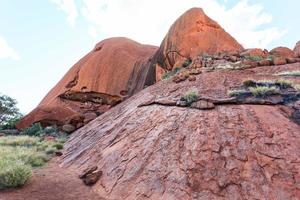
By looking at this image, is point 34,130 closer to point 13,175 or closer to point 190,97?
point 13,175

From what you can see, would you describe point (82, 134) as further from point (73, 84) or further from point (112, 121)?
point (73, 84)

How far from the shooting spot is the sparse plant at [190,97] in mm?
10816

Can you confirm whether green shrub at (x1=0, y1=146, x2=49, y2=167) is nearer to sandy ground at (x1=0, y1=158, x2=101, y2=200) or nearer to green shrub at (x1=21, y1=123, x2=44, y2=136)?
sandy ground at (x1=0, y1=158, x2=101, y2=200)

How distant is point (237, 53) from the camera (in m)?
18.6

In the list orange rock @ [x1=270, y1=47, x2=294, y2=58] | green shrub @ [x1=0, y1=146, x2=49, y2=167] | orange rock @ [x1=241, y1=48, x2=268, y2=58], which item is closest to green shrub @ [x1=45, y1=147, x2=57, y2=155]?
green shrub @ [x1=0, y1=146, x2=49, y2=167]

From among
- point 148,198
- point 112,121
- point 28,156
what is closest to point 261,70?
point 112,121

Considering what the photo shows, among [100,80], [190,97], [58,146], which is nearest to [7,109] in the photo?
[100,80]

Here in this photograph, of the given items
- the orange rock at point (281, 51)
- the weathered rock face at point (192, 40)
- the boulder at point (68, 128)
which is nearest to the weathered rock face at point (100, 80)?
the weathered rock face at point (192, 40)

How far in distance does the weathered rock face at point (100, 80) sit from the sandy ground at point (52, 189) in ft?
47.2

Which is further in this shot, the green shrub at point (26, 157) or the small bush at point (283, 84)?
the green shrub at point (26, 157)

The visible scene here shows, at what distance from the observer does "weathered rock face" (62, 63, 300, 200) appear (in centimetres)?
755

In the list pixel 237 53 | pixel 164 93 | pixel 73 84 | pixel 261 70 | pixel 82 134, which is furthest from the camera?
pixel 73 84

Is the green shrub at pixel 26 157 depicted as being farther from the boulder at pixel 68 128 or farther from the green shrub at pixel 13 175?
the boulder at pixel 68 128

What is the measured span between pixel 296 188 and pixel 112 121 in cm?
760
